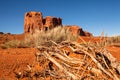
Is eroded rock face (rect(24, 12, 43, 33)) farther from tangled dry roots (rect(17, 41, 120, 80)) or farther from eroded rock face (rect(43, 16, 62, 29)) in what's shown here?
tangled dry roots (rect(17, 41, 120, 80))

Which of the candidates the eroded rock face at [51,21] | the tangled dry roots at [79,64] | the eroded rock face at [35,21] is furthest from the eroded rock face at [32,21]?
the tangled dry roots at [79,64]

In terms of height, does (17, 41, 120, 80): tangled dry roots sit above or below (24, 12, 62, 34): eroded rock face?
below

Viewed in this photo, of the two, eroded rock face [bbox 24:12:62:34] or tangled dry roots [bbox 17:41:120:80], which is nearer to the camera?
tangled dry roots [bbox 17:41:120:80]

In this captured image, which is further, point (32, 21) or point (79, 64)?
point (32, 21)

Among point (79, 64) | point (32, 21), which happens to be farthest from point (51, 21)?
point (79, 64)

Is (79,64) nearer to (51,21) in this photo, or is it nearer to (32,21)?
(32,21)

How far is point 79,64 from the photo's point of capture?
15.6 feet

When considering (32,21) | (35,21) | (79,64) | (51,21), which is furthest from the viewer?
(51,21)

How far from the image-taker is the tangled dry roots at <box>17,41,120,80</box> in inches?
164

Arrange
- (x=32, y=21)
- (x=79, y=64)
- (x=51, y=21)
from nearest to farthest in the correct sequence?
1. (x=79, y=64)
2. (x=32, y=21)
3. (x=51, y=21)

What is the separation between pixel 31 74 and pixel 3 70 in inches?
39.1

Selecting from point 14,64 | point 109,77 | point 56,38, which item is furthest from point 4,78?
point 56,38

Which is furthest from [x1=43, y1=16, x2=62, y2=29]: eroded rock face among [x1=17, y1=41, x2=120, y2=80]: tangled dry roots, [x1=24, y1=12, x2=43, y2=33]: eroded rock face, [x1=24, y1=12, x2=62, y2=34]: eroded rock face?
[x1=17, y1=41, x2=120, y2=80]: tangled dry roots

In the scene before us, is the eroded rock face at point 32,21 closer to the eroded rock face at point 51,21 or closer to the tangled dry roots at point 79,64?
the eroded rock face at point 51,21
